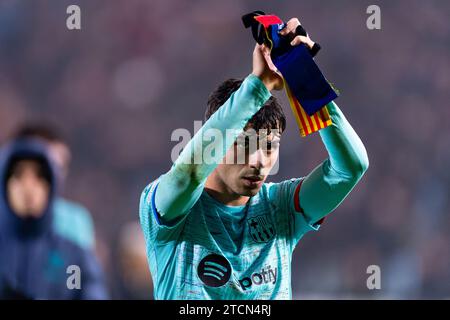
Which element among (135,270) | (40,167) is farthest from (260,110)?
(135,270)

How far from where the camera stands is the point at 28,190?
8.71 feet

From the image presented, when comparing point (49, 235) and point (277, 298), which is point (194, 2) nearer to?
point (49, 235)

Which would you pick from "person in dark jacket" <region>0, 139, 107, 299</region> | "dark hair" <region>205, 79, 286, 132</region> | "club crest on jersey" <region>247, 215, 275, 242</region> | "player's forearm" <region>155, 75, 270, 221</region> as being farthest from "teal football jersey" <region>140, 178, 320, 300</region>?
"person in dark jacket" <region>0, 139, 107, 299</region>

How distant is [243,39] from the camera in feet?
17.5

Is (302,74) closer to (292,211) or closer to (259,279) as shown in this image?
(292,211)

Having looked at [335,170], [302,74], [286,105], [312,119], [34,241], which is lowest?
[34,241]

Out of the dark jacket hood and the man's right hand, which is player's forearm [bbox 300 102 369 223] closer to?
the man's right hand

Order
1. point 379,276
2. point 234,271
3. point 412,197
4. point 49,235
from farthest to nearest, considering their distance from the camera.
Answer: point 412,197, point 379,276, point 49,235, point 234,271

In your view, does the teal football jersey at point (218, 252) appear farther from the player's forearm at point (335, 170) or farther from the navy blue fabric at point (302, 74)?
the navy blue fabric at point (302, 74)

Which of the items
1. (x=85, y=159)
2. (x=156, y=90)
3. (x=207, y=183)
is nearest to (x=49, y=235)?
(x=207, y=183)

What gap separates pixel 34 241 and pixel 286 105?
2.19 m

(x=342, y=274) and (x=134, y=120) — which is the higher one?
(x=134, y=120)

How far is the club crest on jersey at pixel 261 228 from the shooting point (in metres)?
2.23
